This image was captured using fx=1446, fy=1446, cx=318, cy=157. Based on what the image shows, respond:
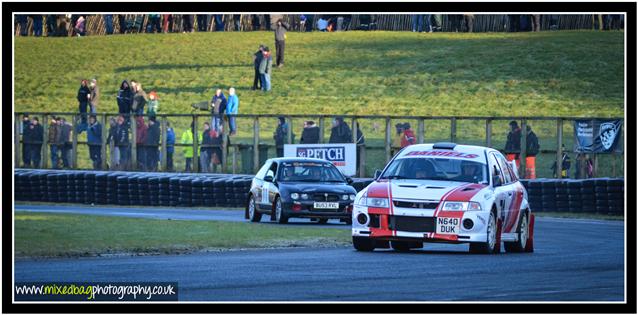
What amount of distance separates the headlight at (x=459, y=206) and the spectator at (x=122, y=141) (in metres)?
19.4

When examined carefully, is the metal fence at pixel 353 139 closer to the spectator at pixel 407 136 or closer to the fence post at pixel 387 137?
the fence post at pixel 387 137

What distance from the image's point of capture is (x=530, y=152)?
102ft

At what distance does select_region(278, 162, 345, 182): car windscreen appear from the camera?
1037 inches

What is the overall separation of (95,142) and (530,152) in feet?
38.4

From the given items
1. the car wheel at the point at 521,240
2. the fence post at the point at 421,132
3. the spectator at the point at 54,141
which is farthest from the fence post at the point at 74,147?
the car wheel at the point at 521,240

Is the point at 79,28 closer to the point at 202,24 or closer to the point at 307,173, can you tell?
the point at 202,24

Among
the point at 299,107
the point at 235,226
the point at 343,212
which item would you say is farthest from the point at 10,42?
the point at 299,107

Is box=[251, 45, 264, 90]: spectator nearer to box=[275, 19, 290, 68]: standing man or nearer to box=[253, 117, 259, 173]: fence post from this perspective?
box=[275, 19, 290, 68]: standing man

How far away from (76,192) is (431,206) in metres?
17.3

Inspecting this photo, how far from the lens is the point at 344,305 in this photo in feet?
38.3

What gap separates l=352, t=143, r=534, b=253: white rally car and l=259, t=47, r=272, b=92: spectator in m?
28.1

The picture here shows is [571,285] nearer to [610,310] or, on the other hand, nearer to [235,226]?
[610,310]

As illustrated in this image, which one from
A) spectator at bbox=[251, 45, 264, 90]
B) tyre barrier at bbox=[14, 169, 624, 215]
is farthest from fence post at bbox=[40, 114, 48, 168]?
spectator at bbox=[251, 45, 264, 90]

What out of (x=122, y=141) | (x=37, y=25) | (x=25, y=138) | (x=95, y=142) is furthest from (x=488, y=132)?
(x=37, y=25)
